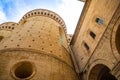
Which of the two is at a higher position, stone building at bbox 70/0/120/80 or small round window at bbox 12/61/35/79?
stone building at bbox 70/0/120/80

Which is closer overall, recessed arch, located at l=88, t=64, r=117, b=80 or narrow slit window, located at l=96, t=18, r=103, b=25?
narrow slit window, located at l=96, t=18, r=103, b=25

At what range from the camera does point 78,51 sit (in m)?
10.8

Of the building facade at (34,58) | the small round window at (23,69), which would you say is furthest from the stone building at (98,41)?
the small round window at (23,69)

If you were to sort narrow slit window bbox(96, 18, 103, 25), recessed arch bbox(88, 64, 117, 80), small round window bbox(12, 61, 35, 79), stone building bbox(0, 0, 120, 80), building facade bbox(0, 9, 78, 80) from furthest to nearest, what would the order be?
recessed arch bbox(88, 64, 117, 80) → narrow slit window bbox(96, 18, 103, 25) → small round window bbox(12, 61, 35, 79) → building facade bbox(0, 9, 78, 80) → stone building bbox(0, 0, 120, 80)

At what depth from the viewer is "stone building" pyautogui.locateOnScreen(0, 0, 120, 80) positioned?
6867 mm

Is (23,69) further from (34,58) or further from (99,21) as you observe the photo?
(99,21)

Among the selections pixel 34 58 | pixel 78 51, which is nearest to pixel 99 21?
pixel 78 51

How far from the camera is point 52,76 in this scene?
754 cm

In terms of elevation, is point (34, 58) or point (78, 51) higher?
point (34, 58)

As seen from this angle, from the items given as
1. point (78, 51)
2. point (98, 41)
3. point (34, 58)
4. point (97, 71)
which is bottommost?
point (78, 51)

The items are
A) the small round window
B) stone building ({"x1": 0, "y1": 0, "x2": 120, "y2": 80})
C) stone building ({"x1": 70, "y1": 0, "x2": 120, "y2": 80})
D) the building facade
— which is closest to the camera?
stone building ({"x1": 70, "y1": 0, "x2": 120, "y2": 80})

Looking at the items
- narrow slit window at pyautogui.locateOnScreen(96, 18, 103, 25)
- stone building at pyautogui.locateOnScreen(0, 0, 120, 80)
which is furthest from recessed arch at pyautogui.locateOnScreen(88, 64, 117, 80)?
narrow slit window at pyautogui.locateOnScreen(96, 18, 103, 25)

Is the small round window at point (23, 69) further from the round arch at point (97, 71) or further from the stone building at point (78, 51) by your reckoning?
the round arch at point (97, 71)

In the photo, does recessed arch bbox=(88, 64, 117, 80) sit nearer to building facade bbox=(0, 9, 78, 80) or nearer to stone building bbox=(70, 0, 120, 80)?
stone building bbox=(70, 0, 120, 80)
